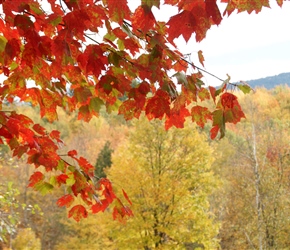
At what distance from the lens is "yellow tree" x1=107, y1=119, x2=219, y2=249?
11.8 m

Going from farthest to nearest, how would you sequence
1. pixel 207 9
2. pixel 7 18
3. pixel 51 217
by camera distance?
pixel 51 217, pixel 7 18, pixel 207 9

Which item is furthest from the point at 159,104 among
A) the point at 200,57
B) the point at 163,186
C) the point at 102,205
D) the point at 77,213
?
the point at 163,186

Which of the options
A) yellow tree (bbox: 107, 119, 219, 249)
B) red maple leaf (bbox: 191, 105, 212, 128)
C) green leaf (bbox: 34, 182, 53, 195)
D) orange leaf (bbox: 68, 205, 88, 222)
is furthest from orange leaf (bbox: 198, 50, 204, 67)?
yellow tree (bbox: 107, 119, 219, 249)

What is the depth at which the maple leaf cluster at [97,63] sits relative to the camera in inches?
65.5

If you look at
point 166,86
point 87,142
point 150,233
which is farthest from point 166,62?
point 87,142

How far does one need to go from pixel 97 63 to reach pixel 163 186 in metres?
9.98

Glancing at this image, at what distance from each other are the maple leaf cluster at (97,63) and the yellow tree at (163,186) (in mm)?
9188

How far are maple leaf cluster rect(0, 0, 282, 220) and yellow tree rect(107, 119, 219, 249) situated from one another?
30.1ft

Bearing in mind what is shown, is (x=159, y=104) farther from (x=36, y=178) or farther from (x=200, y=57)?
(x=36, y=178)

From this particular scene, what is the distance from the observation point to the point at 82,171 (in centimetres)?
260

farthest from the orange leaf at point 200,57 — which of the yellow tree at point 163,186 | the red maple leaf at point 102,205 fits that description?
the yellow tree at point 163,186

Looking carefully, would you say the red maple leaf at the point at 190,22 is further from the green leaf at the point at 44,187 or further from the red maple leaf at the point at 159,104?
the green leaf at the point at 44,187

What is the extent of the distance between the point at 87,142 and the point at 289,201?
115 feet

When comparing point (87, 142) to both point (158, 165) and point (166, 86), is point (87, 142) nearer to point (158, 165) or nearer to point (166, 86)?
point (158, 165)
